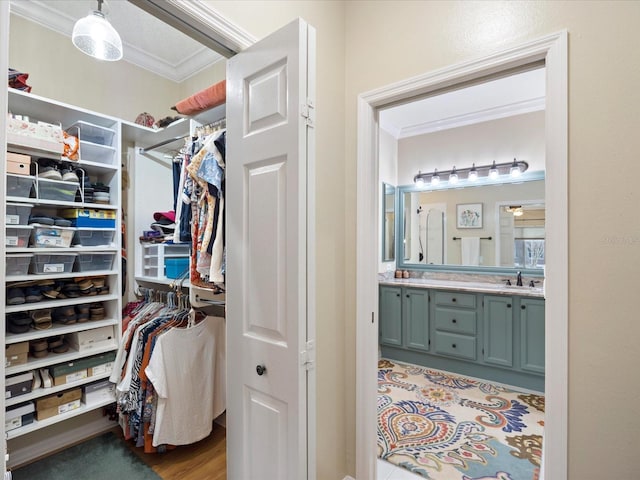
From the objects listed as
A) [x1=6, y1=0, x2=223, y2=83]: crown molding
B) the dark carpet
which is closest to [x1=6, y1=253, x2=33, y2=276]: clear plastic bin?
the dark carpet

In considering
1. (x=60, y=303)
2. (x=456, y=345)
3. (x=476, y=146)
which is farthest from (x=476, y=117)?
(x=60, y=303)

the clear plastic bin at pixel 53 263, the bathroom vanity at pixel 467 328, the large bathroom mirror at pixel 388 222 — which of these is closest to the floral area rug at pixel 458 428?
the bathroom vanity at pixel 467 328

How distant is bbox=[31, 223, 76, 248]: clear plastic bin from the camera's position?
6.42 ft

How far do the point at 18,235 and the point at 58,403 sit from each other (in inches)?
43.4

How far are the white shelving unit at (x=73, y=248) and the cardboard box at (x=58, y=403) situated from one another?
3cm

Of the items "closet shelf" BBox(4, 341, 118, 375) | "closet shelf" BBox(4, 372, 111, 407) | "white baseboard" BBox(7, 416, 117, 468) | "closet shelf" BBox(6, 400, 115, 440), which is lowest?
"white baseboard" BBox(7, 416, 117, 468)

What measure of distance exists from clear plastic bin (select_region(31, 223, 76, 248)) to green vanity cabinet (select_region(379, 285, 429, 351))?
3027mm

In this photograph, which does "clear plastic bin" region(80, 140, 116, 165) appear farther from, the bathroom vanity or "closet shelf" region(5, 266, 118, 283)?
the bathroom vanity

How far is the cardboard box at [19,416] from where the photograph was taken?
182cm

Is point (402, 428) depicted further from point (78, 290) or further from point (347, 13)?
point (347, 13)

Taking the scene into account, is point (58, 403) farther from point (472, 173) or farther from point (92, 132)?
point (472, 173)

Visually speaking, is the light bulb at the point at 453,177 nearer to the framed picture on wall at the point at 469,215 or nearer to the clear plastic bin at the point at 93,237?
the framed picture on wall at the point at 469,215

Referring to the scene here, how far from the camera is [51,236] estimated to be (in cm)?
201

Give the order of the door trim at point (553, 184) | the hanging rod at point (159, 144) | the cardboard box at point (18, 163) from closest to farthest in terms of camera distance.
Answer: the door trim at point (553, 184)
the cardboard box at point (18, 163)
the hanging rod at point (159, 144)
